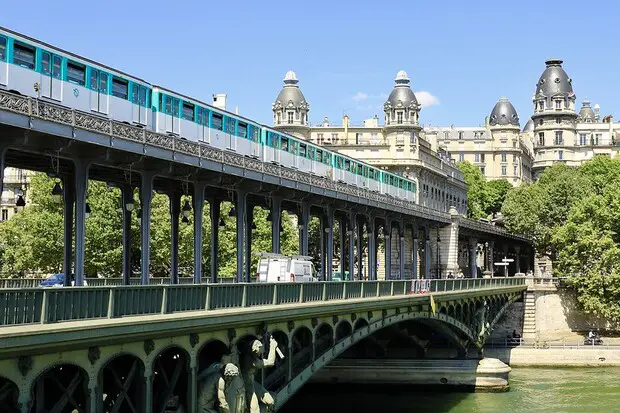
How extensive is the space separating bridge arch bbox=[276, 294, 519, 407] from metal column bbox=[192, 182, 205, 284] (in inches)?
225

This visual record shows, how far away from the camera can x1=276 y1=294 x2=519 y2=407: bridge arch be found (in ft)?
116

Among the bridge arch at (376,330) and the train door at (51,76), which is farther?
the bridge arch at (376,330)

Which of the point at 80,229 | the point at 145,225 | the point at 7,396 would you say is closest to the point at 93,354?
the point at 7,396

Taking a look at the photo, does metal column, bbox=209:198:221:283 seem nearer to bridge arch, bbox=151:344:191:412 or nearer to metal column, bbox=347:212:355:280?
metal column, bbox=347:212:355:280

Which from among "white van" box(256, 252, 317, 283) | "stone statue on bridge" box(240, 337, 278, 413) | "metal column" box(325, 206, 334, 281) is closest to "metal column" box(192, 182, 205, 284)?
"white van" box(256, 252, 317, 283)

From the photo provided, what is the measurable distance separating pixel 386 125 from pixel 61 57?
122549mm

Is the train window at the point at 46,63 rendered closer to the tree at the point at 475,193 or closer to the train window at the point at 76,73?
the train window at the point at 76,73

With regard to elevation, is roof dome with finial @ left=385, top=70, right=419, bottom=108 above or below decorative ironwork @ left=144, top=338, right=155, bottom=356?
above

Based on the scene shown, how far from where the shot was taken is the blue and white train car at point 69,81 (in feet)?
105

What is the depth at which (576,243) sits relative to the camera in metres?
100

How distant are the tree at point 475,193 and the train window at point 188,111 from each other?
13181 centimetres

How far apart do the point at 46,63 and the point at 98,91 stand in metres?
3.68

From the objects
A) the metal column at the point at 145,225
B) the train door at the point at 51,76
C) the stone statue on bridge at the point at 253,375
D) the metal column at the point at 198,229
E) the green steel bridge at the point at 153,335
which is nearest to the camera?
the green steel bridge at the point at 153,335

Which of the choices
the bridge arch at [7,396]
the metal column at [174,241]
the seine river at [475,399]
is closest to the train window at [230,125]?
the metal column at [174,241]
